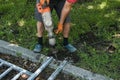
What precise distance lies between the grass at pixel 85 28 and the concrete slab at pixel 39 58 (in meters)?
0.17

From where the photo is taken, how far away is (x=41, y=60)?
507 cm

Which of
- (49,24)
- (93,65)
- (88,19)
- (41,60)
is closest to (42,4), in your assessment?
(49,24)

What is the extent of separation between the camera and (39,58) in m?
5.11

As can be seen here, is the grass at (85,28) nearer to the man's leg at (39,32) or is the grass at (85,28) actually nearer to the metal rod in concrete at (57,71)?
the man's leg at (39,32)

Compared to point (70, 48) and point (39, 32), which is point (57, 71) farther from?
point (39, 32)

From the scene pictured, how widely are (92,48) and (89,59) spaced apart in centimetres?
37

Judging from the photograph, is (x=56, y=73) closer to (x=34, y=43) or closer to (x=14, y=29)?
(x=34, y=43)

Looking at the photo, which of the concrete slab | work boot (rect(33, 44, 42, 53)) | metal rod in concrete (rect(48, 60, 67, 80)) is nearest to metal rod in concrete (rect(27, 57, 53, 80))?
the concrete slab

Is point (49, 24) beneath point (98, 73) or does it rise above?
above

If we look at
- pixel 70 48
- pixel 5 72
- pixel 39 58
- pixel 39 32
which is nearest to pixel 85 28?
pixel 70 48

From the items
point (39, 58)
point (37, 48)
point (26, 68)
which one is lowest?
point (26, 68)

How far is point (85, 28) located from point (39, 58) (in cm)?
140

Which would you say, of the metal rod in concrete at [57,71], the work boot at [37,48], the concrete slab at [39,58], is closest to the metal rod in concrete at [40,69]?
the concrete slab at [39,58]

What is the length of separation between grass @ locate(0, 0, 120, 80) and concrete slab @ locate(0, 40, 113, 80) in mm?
174
